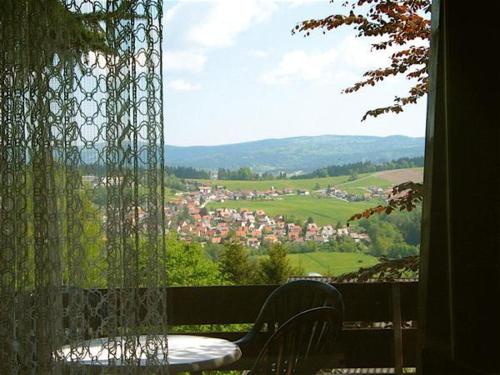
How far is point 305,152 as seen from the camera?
3.47 m

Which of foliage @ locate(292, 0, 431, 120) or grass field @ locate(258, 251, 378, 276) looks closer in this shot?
grass field @ locate(258, 251, 378, 276)

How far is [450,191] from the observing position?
220 centimetres

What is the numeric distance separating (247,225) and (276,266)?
9.1 inches

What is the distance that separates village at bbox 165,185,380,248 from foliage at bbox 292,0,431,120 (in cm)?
58

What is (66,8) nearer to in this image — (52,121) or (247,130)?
(52,121)

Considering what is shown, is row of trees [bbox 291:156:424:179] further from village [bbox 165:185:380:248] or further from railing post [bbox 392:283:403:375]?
railing post [bbox 392:283:403:375]

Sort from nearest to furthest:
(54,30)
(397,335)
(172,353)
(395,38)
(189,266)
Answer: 1. (54,30)
2. (172,353)
3. (397,335)
4. (189,266)
5. (395,38)

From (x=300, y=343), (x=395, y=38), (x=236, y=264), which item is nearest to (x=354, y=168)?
(x=236, y=264)

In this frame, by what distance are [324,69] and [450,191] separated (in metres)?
1.53

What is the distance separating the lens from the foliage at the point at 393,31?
3.70 meters

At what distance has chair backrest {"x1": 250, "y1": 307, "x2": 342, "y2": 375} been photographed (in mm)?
2689

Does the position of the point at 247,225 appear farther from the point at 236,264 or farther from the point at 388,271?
the point at 388,271

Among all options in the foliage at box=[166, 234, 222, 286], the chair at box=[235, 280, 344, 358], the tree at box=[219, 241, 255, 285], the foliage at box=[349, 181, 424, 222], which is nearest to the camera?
the chair at box=[235, 280, 344, 358]

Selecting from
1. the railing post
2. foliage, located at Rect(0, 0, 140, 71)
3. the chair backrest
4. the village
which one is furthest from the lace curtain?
the railing post
